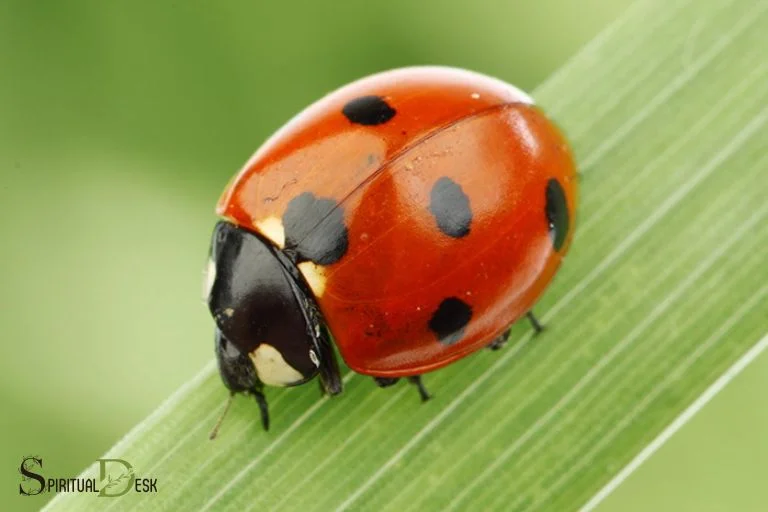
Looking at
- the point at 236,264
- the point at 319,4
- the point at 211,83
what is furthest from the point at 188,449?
the point at 319,4

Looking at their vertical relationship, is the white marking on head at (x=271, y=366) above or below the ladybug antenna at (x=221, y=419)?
above

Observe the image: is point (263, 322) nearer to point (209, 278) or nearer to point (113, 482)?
point (209, 278)

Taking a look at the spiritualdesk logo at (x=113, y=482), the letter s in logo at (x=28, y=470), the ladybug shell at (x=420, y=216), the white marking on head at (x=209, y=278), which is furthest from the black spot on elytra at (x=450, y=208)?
the letter s in logo at (x=28, y=470)

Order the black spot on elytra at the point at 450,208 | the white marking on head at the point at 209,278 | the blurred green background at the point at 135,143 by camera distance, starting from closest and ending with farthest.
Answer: the black spot on elytra at the point at 450,208 → the white marking on head at the point at 209,278 → the blurred green background at the point at 135,143

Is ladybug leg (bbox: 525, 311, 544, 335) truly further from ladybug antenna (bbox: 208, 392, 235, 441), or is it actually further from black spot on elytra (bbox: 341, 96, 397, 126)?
ladybug antenna (bbox: 208, 392, 235, 441)

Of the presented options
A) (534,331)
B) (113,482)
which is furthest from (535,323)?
(113,482)

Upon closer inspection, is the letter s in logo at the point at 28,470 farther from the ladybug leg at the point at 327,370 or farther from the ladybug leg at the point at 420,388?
the ladybug leg at the point at 420,388

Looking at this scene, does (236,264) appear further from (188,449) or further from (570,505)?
(570,505)
